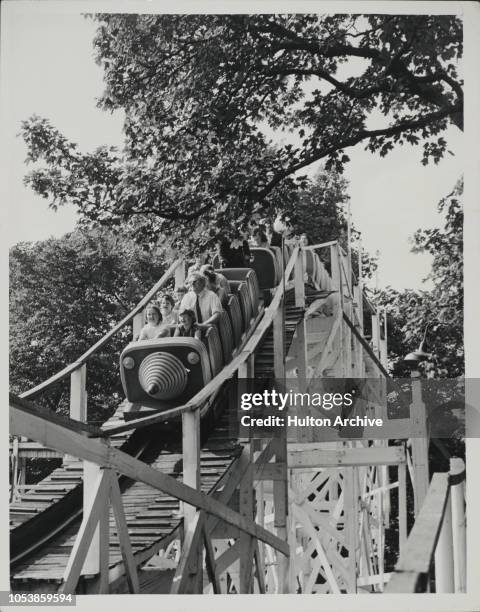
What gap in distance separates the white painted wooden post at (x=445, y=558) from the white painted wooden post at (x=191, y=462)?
1796 millimetres

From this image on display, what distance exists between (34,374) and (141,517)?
1065 mm

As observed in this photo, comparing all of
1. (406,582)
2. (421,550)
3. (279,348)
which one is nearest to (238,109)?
(279,348)

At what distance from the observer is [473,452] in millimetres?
4055

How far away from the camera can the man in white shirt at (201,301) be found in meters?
6.48

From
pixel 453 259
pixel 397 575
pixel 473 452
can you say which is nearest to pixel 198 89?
pixel 453 259

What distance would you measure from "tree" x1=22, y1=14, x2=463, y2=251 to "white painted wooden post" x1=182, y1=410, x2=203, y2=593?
139 cm

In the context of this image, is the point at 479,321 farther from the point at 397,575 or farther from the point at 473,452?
the point at 397,575

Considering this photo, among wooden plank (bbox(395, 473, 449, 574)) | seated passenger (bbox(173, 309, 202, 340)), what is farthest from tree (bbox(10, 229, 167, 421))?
wooden plank (bbox(395, 473, 449, 574))

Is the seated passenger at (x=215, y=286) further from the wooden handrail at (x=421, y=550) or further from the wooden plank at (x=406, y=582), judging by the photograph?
the wooden plank at (x=406, y=582)

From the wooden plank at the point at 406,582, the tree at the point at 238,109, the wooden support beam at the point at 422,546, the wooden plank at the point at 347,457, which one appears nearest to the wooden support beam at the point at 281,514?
the wooden plank at the point at 347,457

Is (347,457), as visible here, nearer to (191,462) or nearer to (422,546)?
Result: (191,462)

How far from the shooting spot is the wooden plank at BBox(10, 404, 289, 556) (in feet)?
10.1

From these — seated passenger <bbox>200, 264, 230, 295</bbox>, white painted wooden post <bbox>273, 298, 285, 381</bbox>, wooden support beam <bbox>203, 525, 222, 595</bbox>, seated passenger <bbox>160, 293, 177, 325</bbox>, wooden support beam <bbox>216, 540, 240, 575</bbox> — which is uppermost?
seated passenger <bbox>200, 264, 230, 295</bbox>

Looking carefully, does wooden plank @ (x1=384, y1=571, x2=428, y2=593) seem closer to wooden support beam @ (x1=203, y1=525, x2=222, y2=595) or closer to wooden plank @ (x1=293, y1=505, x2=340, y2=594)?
wooden support beam @ (x1=203, y1=525, x2=222, y2=595)
